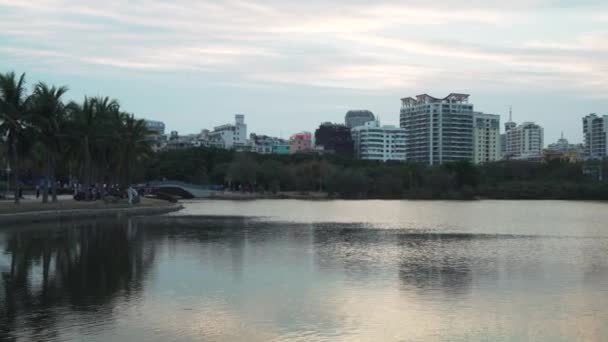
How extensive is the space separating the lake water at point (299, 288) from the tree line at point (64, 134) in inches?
485

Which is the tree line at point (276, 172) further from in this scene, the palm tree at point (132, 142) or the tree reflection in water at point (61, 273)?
the tree reflection in water at point (61, 273)

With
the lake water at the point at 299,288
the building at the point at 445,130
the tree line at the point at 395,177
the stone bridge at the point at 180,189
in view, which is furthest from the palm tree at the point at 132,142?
the building at the point at 445,130

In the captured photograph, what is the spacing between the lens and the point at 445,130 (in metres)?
188

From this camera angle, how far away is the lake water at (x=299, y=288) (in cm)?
1192

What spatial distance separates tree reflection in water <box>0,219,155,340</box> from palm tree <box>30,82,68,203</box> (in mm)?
11299

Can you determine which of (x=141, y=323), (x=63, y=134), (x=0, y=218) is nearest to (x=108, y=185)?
(x=63, y=134)

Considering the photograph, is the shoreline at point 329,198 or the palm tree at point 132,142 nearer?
the palm tree at point 132,142

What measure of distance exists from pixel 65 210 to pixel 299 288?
30092 millimetres

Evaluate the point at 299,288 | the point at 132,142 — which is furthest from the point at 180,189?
the point at 299,288

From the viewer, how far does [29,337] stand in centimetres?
1109

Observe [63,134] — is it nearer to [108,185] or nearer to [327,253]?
[108,185]

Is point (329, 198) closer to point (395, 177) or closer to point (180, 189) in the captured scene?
point (395, 177)

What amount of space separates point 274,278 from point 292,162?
353 ft

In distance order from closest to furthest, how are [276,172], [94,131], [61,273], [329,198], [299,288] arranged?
[299,288], [61,273], [94,131], [329,198], [276,172]
